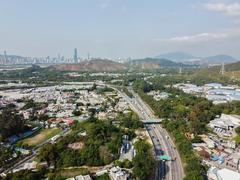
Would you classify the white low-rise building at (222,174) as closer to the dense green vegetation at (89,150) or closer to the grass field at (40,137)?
the dense green vegetation at (89,150)

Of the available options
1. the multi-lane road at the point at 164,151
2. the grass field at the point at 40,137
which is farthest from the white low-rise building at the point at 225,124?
the grass field at the point at 40,137

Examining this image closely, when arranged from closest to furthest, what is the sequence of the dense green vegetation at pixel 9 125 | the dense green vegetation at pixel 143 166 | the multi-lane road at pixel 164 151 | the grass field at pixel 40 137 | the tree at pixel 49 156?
the dense green vegetation at pixel 143 166
the multi-lane road at pixel 164 151
the tree at pixel 49 156
the grass field at pixel 40 137
the dense green vegetation at pixel 9 125

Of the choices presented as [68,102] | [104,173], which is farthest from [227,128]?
[68,102]

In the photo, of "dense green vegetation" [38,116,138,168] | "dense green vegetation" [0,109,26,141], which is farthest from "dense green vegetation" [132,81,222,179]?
"dense green vegetation" [0,109,26,141]

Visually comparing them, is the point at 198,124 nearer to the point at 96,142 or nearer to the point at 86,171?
the point at 96,142

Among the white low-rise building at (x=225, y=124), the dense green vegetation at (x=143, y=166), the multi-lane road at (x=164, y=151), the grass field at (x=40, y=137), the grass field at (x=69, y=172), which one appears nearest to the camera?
the dense green vegetation at (x=143, y=166)

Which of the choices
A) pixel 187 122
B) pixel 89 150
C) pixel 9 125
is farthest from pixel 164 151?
pixel 9 125

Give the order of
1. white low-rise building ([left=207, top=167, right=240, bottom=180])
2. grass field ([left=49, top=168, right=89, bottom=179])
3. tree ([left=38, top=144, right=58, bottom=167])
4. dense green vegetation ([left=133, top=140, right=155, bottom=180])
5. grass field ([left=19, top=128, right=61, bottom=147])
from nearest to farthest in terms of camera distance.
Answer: dense green vegetation ([left=133, top=140, right=155, bottom=180]), white low-rise building ([left=207, top=167, right=240, bottom=180]), grass field ([left=49, top=168, right=89, bottom=179]), tree ([left=38, top=144, right=58, bottom=167]), grass field ([left=19, top=128, right=61, bottom=147])

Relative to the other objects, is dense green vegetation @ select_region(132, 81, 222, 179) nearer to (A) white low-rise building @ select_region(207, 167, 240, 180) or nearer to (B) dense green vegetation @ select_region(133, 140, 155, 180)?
(A) white low-rise building @ select_region(207, 167, 240, 180)

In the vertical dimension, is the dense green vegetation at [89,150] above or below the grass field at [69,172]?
above
